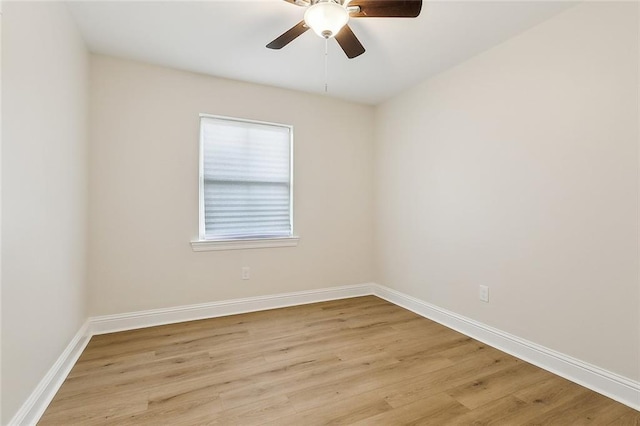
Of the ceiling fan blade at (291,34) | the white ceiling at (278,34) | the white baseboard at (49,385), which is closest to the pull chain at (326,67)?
the white ceiling at (278,34)

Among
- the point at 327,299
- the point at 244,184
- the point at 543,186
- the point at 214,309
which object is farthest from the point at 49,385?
the point at 543,186

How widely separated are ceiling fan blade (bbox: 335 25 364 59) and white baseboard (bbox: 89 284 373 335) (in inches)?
98.0

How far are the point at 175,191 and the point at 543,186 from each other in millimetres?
3093

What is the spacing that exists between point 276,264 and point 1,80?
8.19ft

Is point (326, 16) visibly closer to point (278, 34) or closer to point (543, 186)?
point (278, 34)

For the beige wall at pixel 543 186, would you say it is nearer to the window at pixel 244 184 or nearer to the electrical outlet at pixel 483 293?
the electrical outlet at pixel 483 293

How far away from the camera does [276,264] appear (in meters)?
3.30

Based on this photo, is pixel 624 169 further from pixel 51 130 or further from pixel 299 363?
pixel 51 130

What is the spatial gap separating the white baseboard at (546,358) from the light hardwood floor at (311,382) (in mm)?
71

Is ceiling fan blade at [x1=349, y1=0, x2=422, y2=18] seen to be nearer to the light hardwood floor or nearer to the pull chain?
the pull chain

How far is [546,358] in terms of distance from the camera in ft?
6.80

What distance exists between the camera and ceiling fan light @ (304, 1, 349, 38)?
1.57 metres

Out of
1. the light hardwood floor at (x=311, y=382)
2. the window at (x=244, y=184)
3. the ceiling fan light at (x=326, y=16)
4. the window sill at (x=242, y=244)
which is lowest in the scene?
the light hardwood floor at (x=311, y=382)

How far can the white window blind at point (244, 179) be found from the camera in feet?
9.93
